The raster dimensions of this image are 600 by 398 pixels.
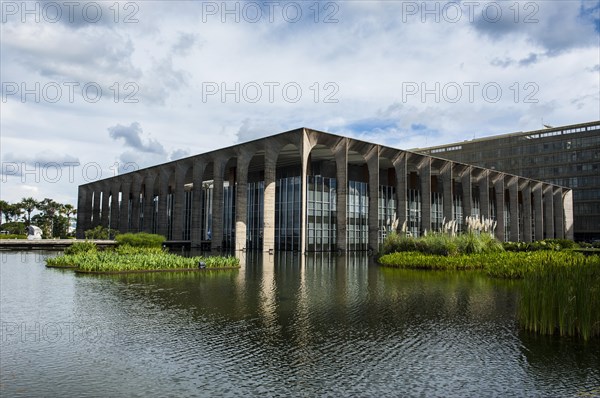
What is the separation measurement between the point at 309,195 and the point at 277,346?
4215 cm

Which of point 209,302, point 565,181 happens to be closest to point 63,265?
point 209,302

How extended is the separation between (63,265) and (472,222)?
26.4 meters

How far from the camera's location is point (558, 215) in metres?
89.9

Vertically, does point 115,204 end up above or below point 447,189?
below

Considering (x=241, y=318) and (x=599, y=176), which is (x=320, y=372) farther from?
(x=599, y=176)

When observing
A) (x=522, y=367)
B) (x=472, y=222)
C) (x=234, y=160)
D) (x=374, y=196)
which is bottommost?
(x=522, y=367)

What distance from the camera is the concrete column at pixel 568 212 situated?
9138cm

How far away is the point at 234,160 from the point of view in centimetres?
5947

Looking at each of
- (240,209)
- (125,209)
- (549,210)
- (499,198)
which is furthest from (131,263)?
(549,210)

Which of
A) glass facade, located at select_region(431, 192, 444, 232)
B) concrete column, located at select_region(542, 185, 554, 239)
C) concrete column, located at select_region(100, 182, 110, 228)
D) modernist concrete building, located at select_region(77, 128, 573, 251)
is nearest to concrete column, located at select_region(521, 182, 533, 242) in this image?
modernist concrete building, located at select_region(77, 128, 573, 251)

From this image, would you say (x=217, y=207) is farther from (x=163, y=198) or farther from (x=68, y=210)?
(x=68, y=210)

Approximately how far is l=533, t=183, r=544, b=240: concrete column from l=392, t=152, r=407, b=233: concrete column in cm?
4130

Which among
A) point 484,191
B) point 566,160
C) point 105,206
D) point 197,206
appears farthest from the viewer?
point 566,160

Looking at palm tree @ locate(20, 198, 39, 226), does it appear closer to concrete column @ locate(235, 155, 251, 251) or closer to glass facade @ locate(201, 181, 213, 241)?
glass facade @ locate(201, 181, 213, 241)
